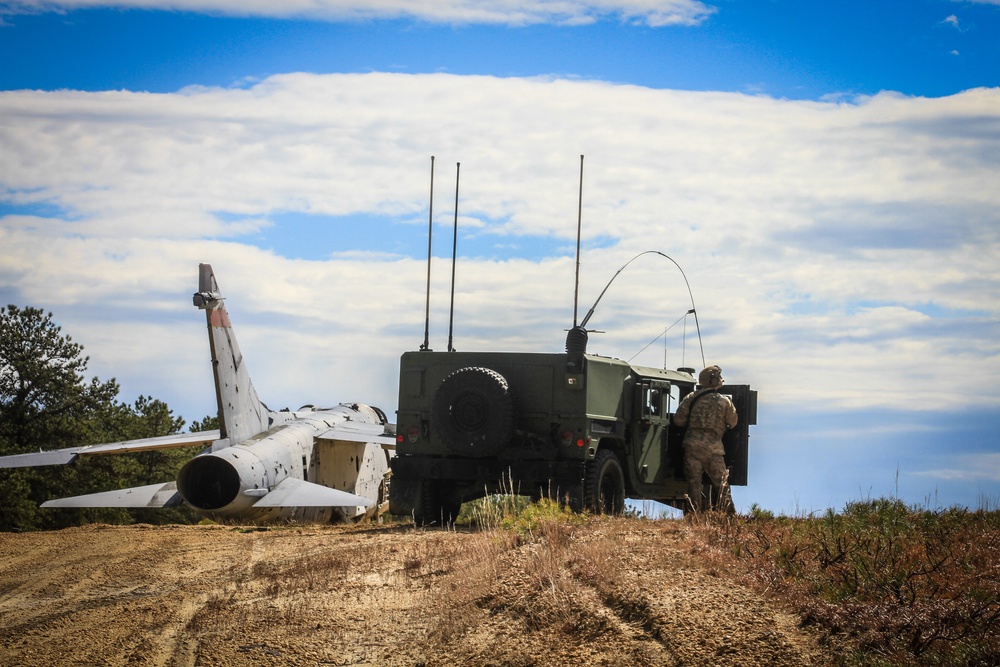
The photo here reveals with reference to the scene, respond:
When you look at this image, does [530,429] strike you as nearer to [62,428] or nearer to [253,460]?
[253,460]

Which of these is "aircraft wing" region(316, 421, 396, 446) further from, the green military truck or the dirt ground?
the dirt ground

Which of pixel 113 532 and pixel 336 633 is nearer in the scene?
pixel 336 633

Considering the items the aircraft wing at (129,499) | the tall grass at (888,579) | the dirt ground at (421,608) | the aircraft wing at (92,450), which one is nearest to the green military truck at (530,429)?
the dirt ground at (421,608)

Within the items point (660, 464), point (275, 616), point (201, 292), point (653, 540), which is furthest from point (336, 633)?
point (201, 292)

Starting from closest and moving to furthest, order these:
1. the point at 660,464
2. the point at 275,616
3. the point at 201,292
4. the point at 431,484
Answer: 1. the point at 275,616
2. the point at 431,484
3. the point at 660,464
4. the point at 201,292

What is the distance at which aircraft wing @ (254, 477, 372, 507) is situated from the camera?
1767 centimetres

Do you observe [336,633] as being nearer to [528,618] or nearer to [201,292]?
[528,618]

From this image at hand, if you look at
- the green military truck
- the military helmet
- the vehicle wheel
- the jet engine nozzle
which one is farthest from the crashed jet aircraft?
the military helmet

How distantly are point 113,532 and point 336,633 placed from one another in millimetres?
9365

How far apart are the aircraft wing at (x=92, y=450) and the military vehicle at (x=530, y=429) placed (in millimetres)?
6480

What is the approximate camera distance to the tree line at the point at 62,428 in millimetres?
38219

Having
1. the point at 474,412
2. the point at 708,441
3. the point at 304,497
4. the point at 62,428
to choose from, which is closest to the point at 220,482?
the point at 304,497

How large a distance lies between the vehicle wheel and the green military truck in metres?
0.01

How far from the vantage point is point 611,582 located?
886 cm
